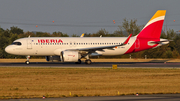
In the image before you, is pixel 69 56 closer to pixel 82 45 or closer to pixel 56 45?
pixel 56 45

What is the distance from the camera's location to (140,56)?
55.0m

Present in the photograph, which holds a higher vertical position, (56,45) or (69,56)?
(56,45)

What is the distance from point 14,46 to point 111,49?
1398cm

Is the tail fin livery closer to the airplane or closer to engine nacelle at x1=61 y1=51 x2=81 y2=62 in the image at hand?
the airplane

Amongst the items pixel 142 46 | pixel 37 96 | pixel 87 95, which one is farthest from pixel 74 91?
pixel 142 46

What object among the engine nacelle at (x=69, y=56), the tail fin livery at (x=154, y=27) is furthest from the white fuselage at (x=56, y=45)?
the engine nacelle at (x=69, y=56)

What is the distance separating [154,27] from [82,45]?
11601 millimetres

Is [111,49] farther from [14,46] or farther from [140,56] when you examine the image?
[140,56]

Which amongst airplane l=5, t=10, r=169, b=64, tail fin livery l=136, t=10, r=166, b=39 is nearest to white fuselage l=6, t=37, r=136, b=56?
airplane l=5, t=10, r=169, b=64

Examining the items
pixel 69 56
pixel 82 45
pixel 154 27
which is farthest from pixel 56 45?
pixel 154 27

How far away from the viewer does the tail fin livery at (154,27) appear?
129 ft

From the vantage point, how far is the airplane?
35.9 m

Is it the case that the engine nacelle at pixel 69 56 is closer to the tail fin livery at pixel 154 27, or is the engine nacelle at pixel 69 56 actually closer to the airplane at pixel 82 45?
the airplane at pixel 82 45

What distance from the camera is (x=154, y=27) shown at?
129 feet
